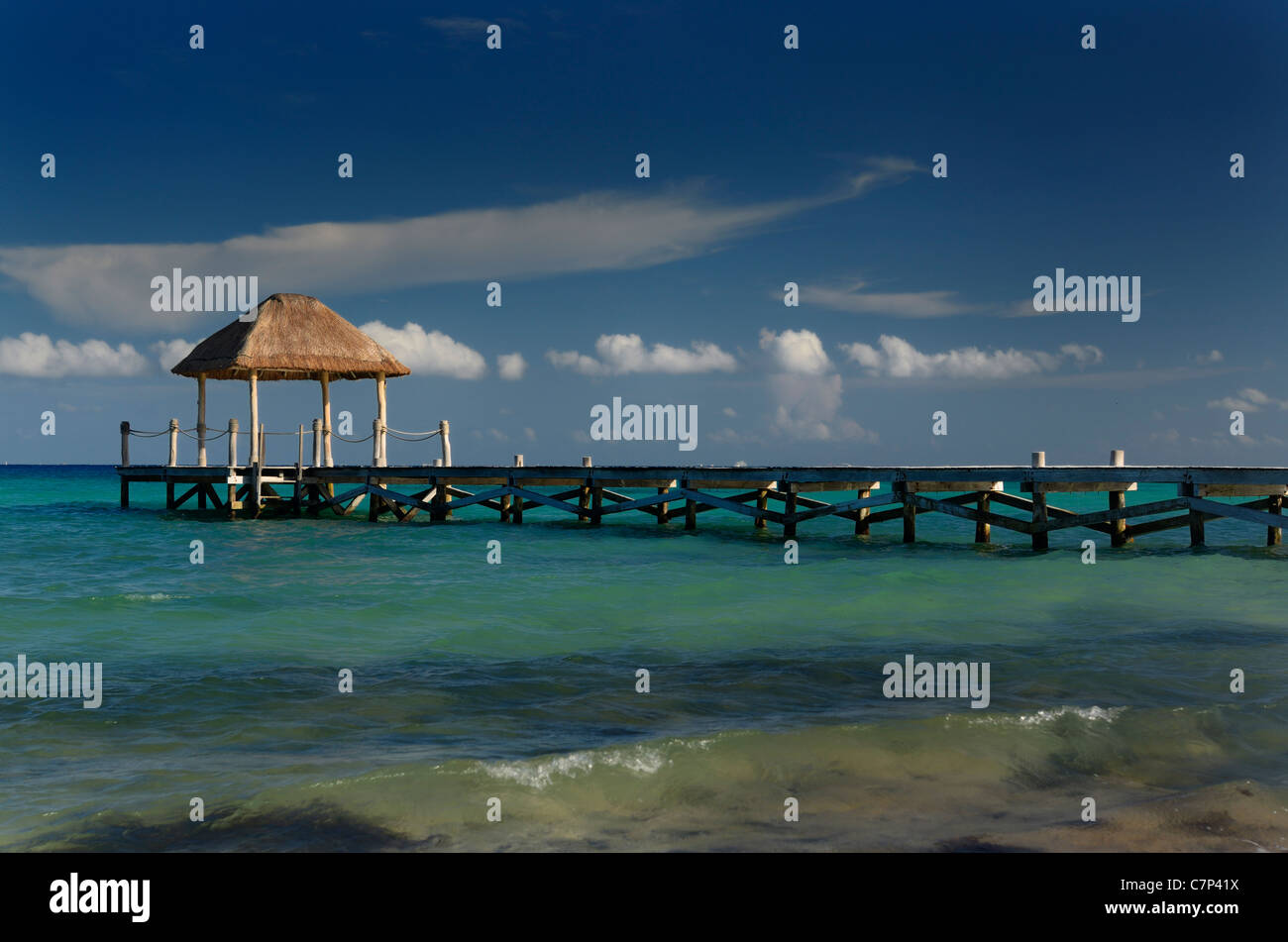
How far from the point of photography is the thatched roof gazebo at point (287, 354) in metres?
26.0

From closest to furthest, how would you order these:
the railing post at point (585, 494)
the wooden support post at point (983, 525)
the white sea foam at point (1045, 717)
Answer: the white sea foam at point (1045, 717)
the wooden support post at point (983, 525)
the railing post at point (585, 494)

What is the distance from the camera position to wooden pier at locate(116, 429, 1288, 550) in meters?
18.3

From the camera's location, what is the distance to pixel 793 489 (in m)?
21.5

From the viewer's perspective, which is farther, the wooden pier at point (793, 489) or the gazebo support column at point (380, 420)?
the gazebo support column at point (380, 420)

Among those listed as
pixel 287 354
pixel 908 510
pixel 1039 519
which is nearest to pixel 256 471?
pixel 287 354

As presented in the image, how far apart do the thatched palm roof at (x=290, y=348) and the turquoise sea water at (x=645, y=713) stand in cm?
1074

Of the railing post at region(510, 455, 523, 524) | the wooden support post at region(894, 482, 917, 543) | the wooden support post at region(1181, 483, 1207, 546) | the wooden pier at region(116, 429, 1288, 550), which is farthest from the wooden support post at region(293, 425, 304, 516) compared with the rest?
the wooden support post at region(1181, 483, 1207, 546)

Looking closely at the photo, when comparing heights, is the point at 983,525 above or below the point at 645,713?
above

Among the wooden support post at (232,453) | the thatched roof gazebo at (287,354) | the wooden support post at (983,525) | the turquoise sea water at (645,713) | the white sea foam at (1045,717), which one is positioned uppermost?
the thatched roof gazebo at (287,354)

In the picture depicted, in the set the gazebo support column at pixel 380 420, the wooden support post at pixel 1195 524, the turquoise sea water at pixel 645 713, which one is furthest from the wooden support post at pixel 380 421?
the wooden support post at pixel 1195 524

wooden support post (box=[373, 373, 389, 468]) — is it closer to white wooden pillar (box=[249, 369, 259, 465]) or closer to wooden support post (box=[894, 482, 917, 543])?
white wooden pillar (box=[249, 369, 259, 465])

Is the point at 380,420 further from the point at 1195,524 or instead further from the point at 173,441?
the point at 1195,524

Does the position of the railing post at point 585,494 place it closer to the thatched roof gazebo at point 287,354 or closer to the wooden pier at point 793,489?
the wooden pier at point 793,489

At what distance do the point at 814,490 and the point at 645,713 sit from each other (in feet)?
49.9
